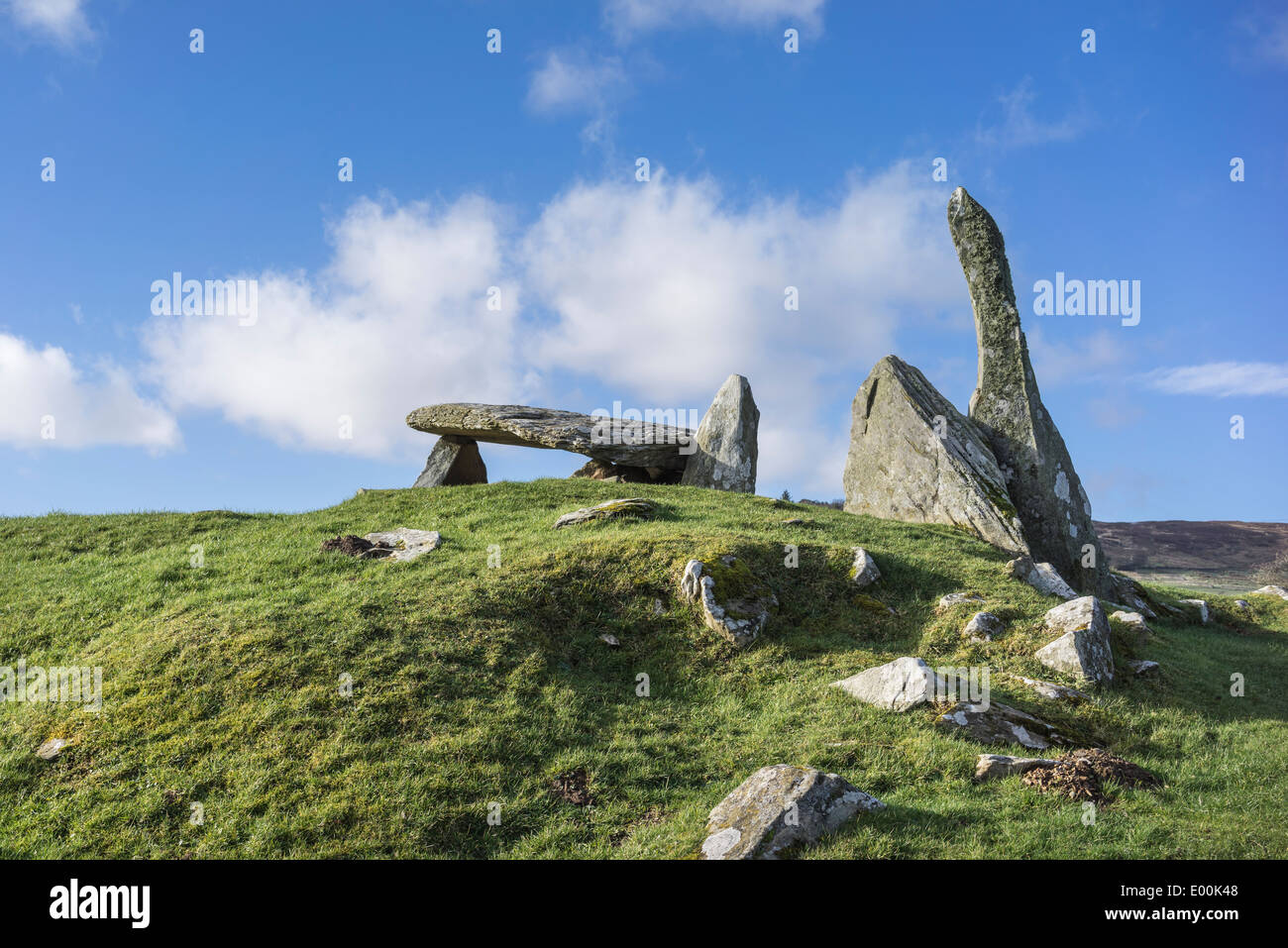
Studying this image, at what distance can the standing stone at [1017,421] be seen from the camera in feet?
82.9

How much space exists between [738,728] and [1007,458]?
59.6ft

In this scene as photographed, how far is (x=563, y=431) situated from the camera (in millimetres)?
29828

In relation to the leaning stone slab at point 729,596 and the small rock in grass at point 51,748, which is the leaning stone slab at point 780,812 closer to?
the leaning stone slab at point 729,596

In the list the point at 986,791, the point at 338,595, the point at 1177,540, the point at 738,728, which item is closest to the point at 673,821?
the point at 738,728

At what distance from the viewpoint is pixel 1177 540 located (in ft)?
229

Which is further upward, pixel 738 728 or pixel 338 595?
pixel 338 595

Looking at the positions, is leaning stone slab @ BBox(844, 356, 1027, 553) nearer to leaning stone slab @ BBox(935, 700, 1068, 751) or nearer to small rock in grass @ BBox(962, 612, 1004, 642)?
small rock in grass @ BBox(962, 612, 1004, 642)

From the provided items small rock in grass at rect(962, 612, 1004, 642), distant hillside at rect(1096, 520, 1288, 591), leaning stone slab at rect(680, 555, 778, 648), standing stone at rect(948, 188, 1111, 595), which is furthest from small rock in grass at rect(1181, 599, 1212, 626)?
distant hillside at rect(1096, 520, 1288, 591)

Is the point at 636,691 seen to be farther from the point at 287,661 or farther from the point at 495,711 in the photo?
the point at 287,661

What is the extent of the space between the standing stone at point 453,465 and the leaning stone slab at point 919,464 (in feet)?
48.4

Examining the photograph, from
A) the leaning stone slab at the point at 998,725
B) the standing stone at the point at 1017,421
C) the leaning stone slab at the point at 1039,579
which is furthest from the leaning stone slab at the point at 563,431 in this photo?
the leaning stone slab at the point at 998,725

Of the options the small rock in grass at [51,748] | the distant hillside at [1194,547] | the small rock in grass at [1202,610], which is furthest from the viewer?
the distant hillside at [1194,547]

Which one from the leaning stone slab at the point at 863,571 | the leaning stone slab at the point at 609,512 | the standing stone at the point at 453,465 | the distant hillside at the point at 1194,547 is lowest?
the distant hillside at the point at 1194,547
